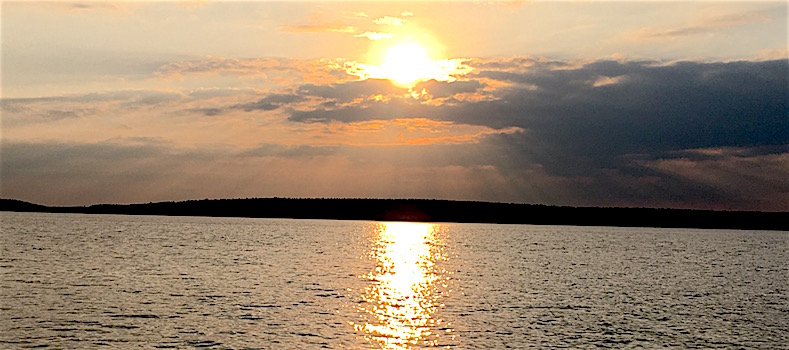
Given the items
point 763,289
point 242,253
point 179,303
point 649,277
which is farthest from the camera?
point 242,253

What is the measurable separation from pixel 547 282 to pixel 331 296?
2957 cm

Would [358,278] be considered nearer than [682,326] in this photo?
No

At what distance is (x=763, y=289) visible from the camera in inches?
3310

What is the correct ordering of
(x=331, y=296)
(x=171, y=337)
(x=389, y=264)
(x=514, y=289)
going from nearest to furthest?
1. (x=171, y=337)
2. (x=331, y=296)
3. (x=514, y=289)
4. (x=389, y=264)

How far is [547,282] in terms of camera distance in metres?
85.2

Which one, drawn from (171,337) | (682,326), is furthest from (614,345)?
(171,337)

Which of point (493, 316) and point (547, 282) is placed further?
point (547, 282)

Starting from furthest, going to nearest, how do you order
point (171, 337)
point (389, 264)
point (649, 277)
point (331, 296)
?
point (389, 264) → point (649, 277) → point (331, 296) → point (171, 337)

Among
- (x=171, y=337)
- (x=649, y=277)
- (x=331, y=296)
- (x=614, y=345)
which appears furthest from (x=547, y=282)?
(x=171, y=337)

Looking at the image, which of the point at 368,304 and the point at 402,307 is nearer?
the point at 402,307

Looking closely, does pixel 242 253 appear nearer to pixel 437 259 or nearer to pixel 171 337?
pixel 437 259

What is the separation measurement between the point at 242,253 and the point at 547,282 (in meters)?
56.4

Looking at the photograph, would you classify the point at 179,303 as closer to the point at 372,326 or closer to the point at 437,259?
the point at 372,326

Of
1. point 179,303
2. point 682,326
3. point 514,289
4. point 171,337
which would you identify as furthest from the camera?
point 514,289
